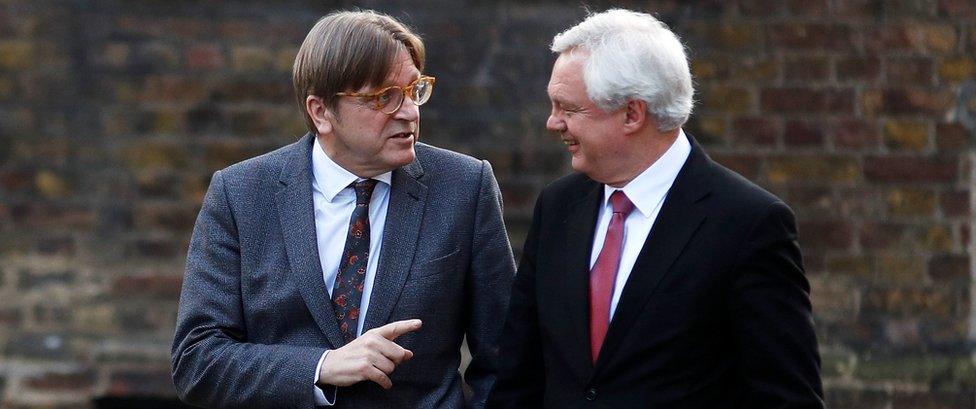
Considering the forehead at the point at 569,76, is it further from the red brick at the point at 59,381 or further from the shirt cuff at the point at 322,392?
the red brick at the point at 59,381

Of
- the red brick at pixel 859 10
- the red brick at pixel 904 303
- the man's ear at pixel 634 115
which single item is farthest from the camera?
the red brick at pixel 904 303

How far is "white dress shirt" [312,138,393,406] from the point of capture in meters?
3.25

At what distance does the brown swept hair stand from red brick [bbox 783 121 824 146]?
9.46 ft

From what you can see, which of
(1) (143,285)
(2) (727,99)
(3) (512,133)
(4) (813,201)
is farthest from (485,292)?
(1) (143,285)

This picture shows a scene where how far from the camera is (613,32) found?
294 cm

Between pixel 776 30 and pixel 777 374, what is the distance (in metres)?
3.13

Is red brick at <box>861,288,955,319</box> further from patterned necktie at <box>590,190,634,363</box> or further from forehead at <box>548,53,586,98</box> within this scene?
forehead at <box>548,53,586,98</box>

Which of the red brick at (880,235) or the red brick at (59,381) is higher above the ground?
the red brick at (880,235)

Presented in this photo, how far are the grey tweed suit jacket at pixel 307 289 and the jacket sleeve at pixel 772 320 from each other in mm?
677

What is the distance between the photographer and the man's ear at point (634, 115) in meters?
2.95

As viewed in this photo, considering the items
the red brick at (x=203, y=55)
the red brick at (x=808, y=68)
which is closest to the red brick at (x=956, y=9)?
the red brick at (x=808, y=68)

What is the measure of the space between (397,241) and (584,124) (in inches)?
21.3

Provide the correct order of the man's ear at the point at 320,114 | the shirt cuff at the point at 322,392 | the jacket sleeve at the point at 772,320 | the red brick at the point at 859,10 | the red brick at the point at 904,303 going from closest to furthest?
the jacket sleeve at the point at 772,320 → the shirt cuff at the point at 322,392 → the man's ear at the point at 320,114 → the red brick at the point at 859,10 → the red brick at the point at 904,303

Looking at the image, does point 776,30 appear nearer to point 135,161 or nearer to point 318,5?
point 318,5
